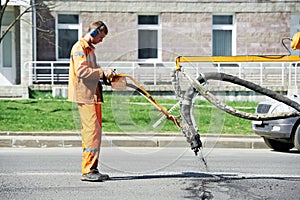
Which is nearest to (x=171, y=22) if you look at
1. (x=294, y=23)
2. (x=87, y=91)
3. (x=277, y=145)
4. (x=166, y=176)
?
(x=294, y=23)

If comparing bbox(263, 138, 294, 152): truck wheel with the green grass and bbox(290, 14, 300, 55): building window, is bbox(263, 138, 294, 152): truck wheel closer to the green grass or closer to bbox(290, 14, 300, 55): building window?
the green grass

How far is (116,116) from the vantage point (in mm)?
8836

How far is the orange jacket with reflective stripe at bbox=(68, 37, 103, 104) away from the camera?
27.2 ft

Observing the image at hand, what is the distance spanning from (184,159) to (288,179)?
2.57 meters

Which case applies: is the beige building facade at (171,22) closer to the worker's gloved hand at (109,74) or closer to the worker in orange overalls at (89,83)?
the worker in orange overalls at (89,83)

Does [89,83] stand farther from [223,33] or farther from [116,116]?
[223,33]

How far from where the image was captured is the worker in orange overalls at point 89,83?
830 cm

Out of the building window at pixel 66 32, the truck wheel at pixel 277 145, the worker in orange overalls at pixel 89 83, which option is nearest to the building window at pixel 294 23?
the building window at pixel 66 32

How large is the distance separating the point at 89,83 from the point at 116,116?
72cm

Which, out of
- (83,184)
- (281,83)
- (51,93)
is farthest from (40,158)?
(281,83)

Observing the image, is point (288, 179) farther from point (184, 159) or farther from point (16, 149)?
point (16, 149)

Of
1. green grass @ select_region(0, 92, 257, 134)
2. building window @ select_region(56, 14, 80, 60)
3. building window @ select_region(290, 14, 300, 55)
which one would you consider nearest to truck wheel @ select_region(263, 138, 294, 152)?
green grass @ select_region(0, 92, 257, 134)

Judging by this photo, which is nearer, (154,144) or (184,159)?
(154,144)

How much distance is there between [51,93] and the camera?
71.3ft
